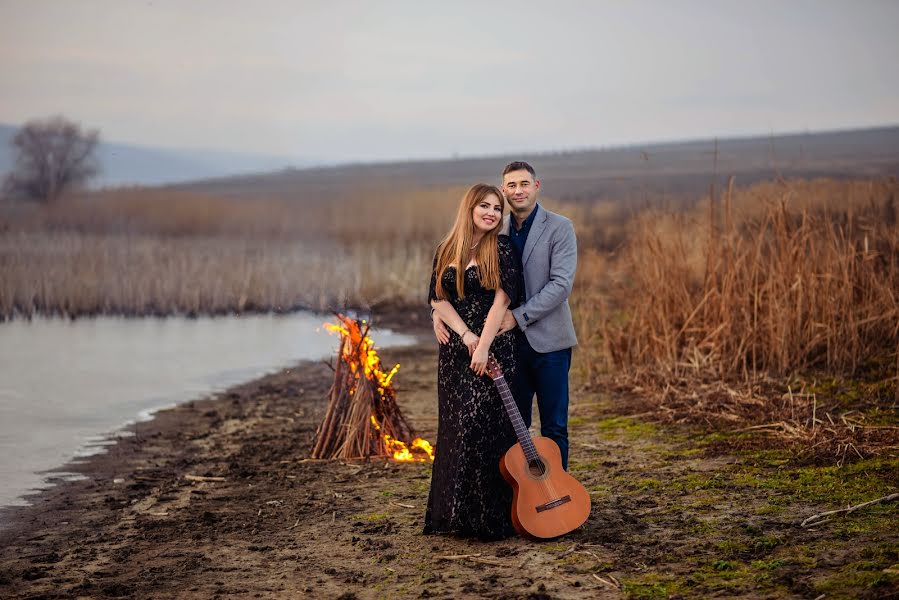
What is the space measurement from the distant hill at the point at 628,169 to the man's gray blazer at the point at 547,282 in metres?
17.4

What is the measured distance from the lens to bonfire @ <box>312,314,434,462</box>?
24.6ft

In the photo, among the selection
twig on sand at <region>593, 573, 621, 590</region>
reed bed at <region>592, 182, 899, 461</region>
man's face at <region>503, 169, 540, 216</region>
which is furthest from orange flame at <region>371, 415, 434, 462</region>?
twig on sand at <region>593, 573, 621, 590</region>

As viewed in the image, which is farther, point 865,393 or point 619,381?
point 619,381

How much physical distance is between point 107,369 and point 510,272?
9.73 meters

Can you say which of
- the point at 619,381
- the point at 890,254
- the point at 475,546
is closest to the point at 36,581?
the point at 475,546

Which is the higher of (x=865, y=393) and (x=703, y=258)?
(x=703, y=258)

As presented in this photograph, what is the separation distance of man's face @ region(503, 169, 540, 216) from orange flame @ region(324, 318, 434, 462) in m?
2.51

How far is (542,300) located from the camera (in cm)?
519

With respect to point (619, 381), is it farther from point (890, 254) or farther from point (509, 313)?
point (509, 313)

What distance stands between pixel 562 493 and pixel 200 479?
337cm

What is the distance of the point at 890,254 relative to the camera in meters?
9.73

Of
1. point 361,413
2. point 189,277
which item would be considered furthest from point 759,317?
point 189,277

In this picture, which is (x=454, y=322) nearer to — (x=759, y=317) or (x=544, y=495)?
(x=544, y=495)

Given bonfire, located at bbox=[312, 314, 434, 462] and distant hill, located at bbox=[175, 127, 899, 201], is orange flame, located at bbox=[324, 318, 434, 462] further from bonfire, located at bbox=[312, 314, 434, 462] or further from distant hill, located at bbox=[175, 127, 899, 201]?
distant hill, located at bbox=[175, 127, 899, 201]
